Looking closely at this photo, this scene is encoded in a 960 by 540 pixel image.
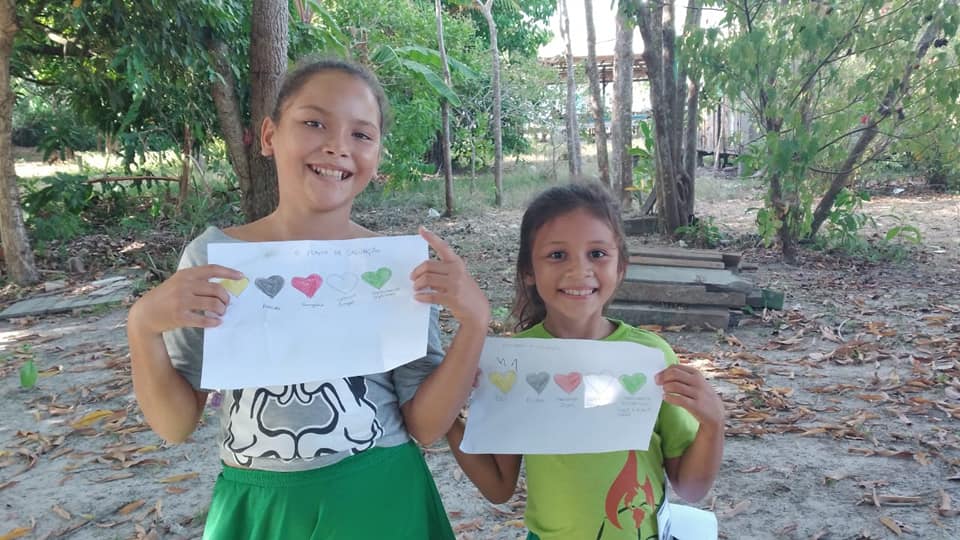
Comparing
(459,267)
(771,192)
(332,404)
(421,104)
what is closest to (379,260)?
(459,267)

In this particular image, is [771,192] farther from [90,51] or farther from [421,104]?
[90,51]

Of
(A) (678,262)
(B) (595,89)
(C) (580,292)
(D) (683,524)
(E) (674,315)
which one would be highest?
(B) (595,89)

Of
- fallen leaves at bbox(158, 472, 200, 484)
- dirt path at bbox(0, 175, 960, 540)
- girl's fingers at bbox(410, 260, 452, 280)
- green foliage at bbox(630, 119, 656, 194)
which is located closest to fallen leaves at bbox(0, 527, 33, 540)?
dirt path at bbox(0, 175, 960, 540)

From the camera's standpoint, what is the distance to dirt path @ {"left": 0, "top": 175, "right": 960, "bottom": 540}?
2580mm

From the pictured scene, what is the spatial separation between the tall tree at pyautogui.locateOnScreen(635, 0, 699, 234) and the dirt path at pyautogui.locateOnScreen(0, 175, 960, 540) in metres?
2.64

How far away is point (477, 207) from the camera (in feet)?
37.4

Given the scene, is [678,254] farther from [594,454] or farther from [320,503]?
[320,503]

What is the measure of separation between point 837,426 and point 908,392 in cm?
71

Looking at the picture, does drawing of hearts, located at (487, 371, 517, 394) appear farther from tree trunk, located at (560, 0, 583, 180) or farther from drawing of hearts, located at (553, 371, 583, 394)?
tree trunk, located at (560, 0, 583, 180)

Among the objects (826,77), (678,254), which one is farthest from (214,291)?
(826,77)

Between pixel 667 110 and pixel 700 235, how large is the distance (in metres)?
1.52

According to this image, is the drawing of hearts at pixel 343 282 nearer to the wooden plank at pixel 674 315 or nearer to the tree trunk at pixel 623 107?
the wooden plank at pixel 674 315

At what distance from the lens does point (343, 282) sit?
48.2 inches

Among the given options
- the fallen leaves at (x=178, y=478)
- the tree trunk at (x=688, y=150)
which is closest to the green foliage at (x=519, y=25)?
the tree trunk at (x=688, y=150)
